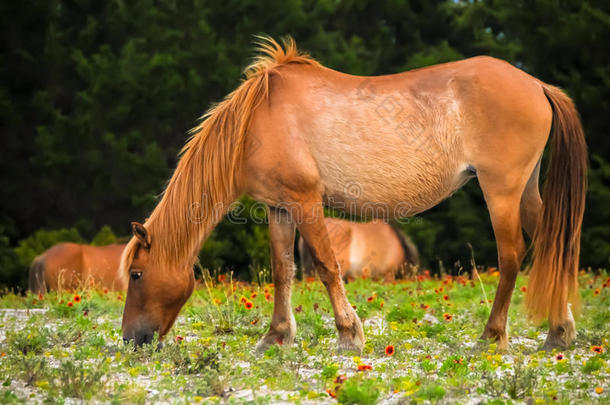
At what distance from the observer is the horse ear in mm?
4699

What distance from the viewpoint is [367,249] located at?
11.5 meters

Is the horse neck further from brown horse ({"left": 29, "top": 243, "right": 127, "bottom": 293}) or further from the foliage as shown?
the foliage

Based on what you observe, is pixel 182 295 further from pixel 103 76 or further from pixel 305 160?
pixel 103 76

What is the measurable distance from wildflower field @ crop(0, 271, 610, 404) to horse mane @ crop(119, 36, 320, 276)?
0.70 m

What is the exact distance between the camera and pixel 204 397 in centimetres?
357

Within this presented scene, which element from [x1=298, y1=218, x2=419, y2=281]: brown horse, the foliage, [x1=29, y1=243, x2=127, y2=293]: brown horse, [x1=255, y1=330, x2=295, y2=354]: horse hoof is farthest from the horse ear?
the foliage

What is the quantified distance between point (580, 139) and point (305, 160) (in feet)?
7.07

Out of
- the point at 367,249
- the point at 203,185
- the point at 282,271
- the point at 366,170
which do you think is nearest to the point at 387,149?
the point at 366,170

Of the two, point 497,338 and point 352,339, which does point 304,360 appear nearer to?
point 352,339

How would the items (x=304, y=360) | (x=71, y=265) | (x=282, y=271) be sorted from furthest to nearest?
(x=71, y=265) → (x=282, y=271) → (x=304, y=360)

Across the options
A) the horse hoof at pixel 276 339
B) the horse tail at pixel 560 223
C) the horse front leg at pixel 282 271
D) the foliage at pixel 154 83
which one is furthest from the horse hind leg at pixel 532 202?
the foliage at pixel 154 83

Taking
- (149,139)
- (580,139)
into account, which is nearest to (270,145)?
(580,139)

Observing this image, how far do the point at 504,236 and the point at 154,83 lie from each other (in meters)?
13.0

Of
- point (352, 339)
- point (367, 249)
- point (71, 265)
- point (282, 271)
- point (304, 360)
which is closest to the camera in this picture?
point (304, 360)
